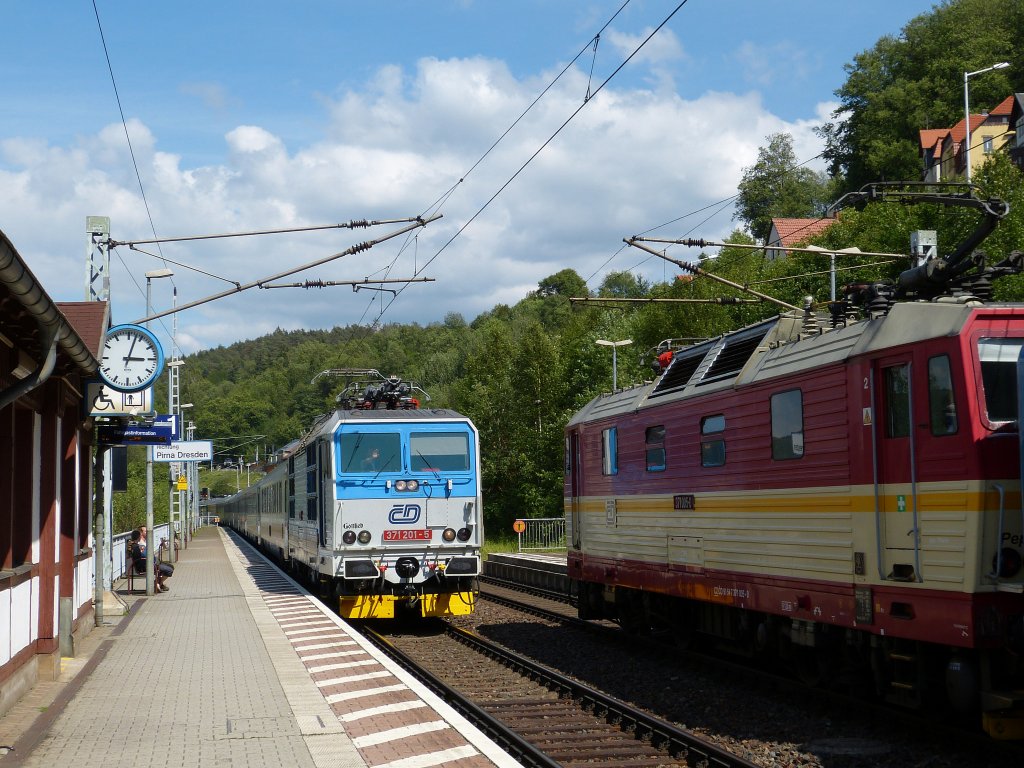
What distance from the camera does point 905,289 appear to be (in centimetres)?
1093

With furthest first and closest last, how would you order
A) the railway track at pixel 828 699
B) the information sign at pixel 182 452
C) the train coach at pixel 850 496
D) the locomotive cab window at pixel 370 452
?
the information sign at pixel 182 452, the locomotive cab window at pixel 370 452, the railway track at pixel 828 699, the train coach at pixel 850 496

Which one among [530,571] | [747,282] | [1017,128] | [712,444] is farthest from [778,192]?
[712,444]

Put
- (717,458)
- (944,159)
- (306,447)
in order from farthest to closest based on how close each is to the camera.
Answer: (944,159) → (306,447) → (717,458)

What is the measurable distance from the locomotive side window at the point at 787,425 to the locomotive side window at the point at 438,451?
810 centimetres

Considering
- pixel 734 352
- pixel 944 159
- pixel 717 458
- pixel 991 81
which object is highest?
pixel 991 81

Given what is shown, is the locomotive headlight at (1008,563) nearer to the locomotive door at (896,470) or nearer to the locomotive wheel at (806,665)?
the locomotive door at (896,470)

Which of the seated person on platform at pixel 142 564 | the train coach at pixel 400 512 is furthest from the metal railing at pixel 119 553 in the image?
A: the train coach at pixel 400 512

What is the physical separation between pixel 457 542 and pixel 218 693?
7.15m

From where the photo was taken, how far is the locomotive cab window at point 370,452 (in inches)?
731

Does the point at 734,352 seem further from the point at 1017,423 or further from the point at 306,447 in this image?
the point at 306,447

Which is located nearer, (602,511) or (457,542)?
(602,511)

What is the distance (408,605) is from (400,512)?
166cm

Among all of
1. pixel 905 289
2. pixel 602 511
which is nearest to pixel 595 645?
pixel 602 511

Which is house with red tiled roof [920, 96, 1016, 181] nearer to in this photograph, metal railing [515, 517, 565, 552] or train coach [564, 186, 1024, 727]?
metal railing [515, 517, 565, 552]
